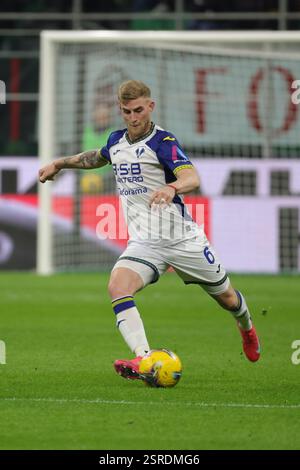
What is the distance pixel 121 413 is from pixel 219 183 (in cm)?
1289

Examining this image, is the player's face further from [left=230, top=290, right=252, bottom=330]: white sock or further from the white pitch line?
the white pitch line

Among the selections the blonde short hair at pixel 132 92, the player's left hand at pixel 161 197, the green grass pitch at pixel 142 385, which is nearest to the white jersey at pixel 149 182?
the blonde short hair at pixel 132 92

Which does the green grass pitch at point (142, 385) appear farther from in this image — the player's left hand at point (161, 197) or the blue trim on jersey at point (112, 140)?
the blue trim on jersey at point (112, 140)

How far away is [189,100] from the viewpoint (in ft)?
64.8

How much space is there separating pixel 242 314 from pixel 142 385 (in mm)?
1350

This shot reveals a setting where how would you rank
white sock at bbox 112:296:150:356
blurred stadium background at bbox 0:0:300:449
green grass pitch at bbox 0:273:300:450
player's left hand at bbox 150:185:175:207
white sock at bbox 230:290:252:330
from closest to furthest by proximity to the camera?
1. green grass pitch at bbox 0:273:300:450
2. player's left hand at bbox 150:185:175:207
3. white sock at bbox 112:296:150:356
4. white sock at bbox 230:290:252:330
5. blurred stadium background at bbox 0:0:300:449

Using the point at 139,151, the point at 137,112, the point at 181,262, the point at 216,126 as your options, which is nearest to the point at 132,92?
the point at 137,112

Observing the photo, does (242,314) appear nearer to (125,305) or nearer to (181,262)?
(181,262)

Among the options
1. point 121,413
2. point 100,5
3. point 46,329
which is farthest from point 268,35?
point 121,413

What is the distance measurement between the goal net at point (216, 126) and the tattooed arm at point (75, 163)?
1016 centimetres

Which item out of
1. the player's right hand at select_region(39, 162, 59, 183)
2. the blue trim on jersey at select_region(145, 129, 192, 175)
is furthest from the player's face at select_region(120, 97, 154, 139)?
the player's right hand at select_region(39, 162, 59, 183)

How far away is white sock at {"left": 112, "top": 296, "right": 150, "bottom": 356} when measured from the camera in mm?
8055

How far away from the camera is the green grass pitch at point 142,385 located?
6.25 metres
